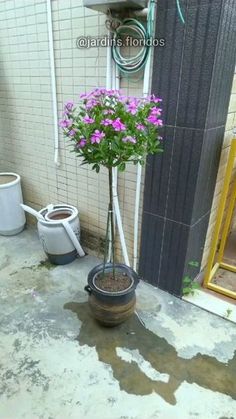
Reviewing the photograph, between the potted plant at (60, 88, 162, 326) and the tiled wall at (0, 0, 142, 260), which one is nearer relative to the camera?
the potted plant at (60, 88, 162, 326)

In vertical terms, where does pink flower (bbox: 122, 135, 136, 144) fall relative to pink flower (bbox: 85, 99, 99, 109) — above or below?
below

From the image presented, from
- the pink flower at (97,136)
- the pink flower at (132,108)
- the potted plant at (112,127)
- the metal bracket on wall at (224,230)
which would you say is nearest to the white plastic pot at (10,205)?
the potted plant at (112,127)

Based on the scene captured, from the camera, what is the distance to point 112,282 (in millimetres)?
1996

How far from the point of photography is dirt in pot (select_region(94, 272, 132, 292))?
1.94m

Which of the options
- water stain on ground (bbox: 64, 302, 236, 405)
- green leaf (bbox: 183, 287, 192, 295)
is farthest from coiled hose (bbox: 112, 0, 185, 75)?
water stain on ground (bbox: 64, 302, 236, 405)

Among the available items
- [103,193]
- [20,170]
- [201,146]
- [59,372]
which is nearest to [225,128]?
[201,146]

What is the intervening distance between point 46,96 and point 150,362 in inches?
89.9

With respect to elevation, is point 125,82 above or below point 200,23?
below

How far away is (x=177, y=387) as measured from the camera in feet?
5.32

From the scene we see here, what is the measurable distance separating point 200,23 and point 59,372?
7.11 feet

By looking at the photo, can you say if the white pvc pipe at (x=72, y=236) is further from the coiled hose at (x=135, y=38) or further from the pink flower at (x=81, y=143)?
the coiled hose at (x=135, y=38)

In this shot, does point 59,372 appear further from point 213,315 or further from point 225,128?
point 225,128

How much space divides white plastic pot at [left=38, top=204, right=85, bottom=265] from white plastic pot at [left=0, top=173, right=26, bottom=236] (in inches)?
21.5

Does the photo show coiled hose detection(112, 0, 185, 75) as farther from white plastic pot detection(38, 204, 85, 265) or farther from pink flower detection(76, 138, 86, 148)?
white plastic pot detection(38, 204, 85, 265)
